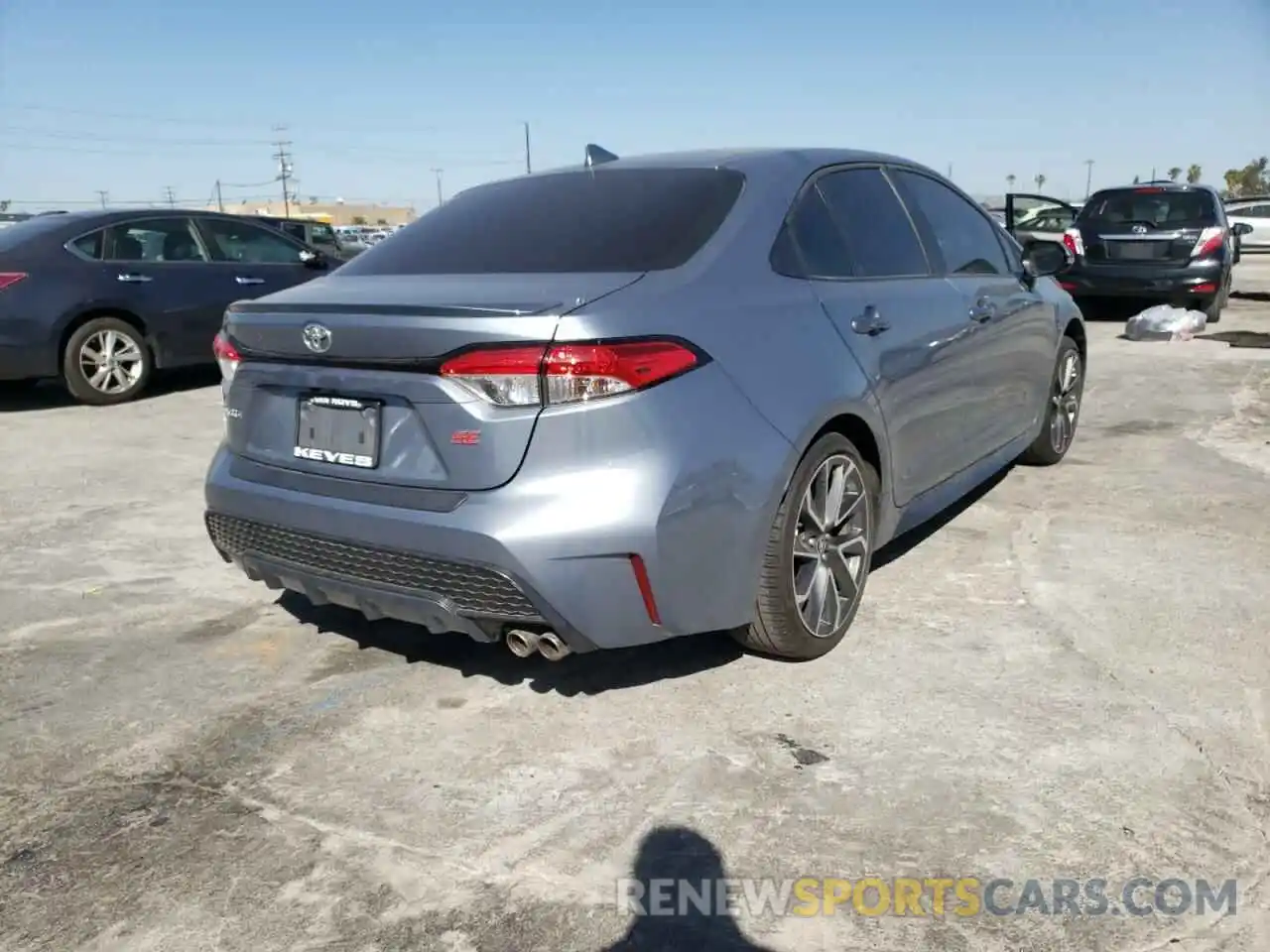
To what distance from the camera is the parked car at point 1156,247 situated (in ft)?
38.5

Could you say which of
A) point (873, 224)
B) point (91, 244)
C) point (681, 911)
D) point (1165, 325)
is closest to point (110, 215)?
point (91, 244)

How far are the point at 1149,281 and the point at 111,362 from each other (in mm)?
10040

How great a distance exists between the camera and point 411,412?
9.14ft

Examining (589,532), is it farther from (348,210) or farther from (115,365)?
(348,210)

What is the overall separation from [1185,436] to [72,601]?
5.87 metres

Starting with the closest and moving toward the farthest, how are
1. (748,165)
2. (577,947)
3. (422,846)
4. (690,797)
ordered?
1. (577,947)
2. (422,846)
3. (690,797)
4. (748,165)

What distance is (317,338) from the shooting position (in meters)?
2.94

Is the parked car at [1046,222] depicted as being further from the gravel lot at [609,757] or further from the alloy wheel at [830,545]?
the alloy wheel at [830,545]

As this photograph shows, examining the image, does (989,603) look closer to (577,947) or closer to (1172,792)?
(1172,792)

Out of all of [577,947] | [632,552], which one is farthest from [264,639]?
[577,947]

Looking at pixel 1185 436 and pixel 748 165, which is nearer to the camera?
pixel 748 165

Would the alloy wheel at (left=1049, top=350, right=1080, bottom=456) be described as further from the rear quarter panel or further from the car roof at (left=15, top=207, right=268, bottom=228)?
the car roof at (left=15, top=207, right=268, bottom=228)

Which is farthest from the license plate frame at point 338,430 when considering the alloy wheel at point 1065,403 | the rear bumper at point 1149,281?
the rear bumper at point 1149,281

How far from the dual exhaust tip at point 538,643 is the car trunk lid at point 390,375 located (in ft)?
1.32
